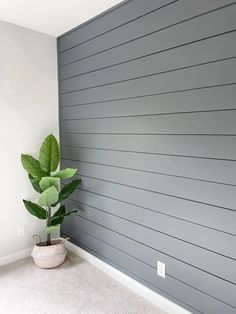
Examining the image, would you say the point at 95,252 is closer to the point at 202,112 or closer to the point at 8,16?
the point at 202,112

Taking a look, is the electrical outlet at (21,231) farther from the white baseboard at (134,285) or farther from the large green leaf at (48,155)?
the large green leaf at (48,155)

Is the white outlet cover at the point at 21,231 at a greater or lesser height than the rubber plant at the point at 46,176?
lesser

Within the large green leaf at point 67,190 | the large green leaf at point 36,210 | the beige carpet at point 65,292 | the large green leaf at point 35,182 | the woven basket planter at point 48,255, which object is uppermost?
the large green leaf at point 35,182

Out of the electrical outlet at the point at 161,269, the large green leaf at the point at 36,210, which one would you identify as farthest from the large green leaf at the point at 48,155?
the electrical outlet at the point at 161,269

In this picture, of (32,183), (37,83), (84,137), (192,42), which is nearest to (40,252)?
(32,183)

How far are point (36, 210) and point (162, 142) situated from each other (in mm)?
1443

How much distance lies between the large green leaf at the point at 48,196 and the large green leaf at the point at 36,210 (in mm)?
176

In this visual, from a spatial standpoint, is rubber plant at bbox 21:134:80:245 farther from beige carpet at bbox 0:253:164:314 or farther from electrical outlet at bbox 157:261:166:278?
electrical outlet at bbox 157:261:166:278

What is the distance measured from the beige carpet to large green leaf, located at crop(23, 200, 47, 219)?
1.73 ft

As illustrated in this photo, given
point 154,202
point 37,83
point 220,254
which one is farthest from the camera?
point 37,83

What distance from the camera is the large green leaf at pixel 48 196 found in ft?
7.62

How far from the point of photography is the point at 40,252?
2.49 m

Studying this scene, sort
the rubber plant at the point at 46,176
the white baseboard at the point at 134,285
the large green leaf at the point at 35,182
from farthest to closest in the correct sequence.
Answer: the large green leaf at the point at 35,182 → the rubber plant at the point at 46,176 → the white baseboard at the point at 134,285

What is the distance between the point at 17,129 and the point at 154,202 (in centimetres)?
163
